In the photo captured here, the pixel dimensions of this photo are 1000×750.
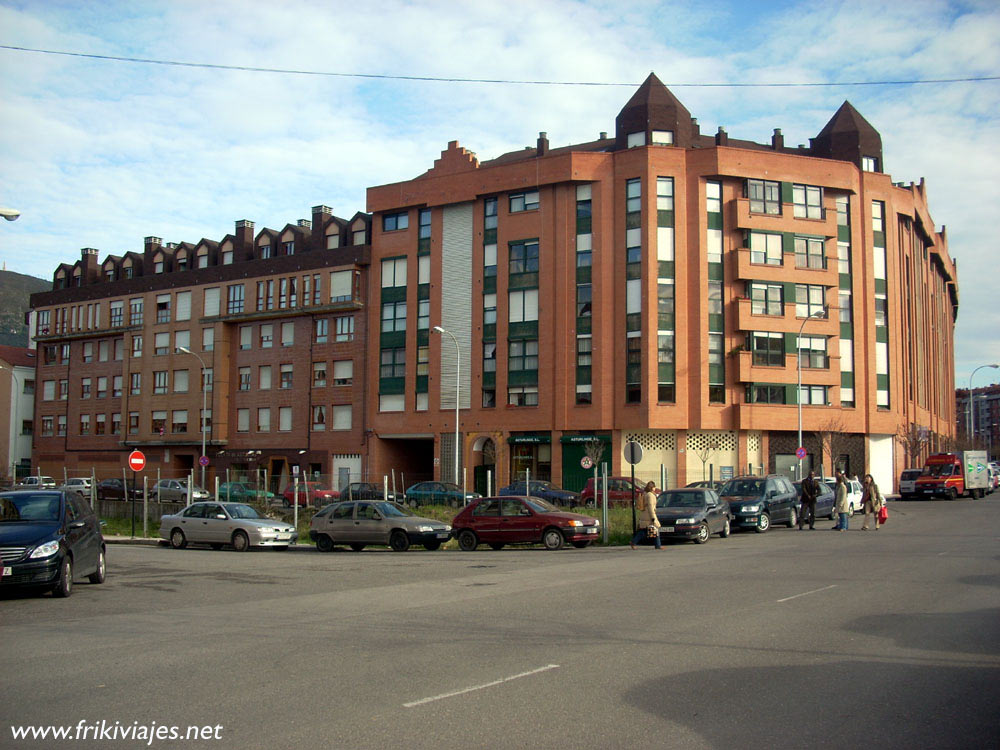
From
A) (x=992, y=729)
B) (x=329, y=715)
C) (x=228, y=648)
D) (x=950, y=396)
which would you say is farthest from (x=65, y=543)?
(x=950, y=396)

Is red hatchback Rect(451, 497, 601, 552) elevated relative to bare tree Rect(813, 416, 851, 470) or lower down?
lower down

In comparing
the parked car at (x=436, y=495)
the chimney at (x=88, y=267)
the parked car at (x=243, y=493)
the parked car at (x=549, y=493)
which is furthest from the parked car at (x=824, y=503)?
the chimney at (x=88, y=267)

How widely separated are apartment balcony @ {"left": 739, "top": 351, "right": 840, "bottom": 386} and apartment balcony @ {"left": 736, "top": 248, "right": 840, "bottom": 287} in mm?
4256

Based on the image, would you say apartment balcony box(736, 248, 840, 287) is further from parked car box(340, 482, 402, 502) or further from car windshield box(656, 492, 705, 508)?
car windshield box(656, 492, 705, 508)

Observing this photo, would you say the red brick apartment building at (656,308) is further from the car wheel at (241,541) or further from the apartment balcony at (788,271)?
the car wheel at (241,541)

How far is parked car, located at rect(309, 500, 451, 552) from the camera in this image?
24.8m

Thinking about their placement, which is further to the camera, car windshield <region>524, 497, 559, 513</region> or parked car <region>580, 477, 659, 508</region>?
parked car <region>580, 477, 659, 508</region>

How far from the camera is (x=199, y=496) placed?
1601 inches

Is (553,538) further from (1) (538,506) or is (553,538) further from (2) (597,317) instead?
(2) (597,317)

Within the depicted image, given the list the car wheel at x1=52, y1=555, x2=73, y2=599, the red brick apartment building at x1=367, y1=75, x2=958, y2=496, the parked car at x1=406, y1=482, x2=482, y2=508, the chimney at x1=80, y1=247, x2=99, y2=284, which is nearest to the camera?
the car wheel at x1=52, y1=555, x2=73, y2=599

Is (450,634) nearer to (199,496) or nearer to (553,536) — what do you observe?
(553,536)

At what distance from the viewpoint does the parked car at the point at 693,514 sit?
81.1ft

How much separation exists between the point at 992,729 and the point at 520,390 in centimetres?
4773

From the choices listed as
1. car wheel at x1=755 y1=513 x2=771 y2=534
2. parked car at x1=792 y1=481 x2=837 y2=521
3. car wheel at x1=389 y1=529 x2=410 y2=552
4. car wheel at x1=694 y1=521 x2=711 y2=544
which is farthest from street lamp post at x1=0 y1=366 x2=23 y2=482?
car wheel at x1=694 y1=521 x2=711 y2=544
